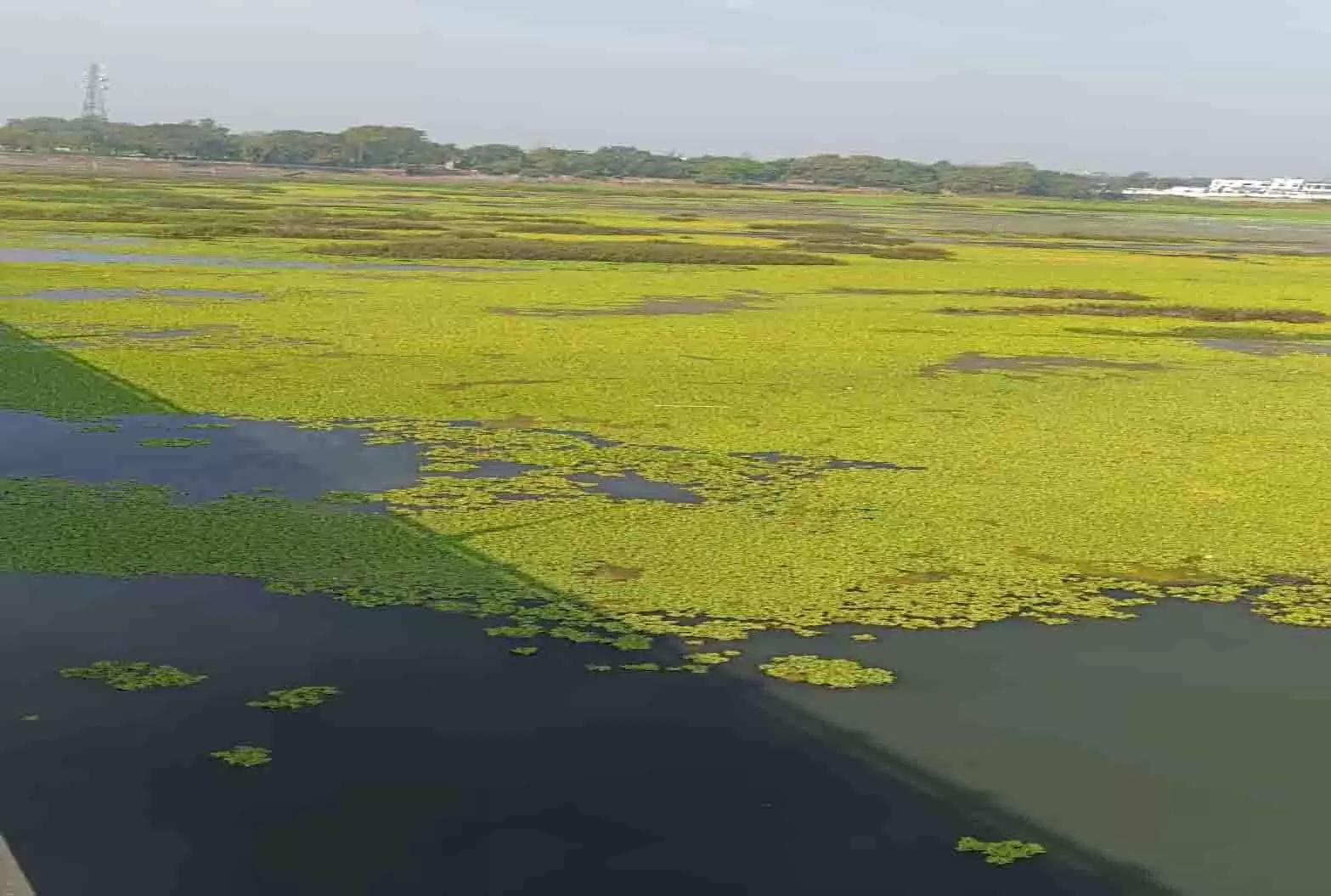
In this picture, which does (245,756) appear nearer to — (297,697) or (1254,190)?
(297,697)

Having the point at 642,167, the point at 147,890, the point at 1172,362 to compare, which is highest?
the point at 642,167

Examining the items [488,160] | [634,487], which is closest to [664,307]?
[634,487]

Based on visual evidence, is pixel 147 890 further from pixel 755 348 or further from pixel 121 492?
pixel 755 348

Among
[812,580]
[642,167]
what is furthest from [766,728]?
[642,167]

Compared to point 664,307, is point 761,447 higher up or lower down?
lower down

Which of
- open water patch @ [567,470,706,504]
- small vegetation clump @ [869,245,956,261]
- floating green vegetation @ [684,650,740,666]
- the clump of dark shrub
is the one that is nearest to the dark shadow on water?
floating green vegetation @ [684,650,740,666]
